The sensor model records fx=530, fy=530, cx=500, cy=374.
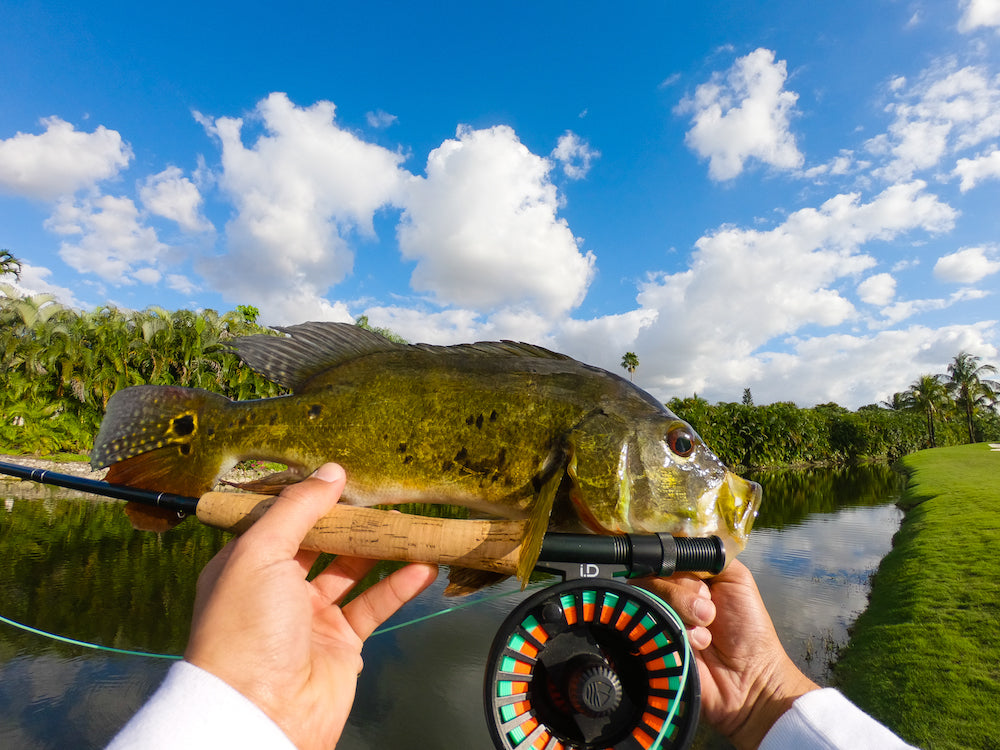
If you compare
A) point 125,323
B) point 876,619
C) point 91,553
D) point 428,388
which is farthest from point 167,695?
point 125,323

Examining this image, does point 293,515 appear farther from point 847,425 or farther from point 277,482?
point 847,425

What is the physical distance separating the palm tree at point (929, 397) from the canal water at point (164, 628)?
69.1 metres

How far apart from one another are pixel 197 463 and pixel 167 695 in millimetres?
1116

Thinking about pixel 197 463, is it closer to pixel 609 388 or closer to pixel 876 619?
pixel 609 388

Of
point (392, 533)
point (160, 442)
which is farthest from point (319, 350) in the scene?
point (392, 533)

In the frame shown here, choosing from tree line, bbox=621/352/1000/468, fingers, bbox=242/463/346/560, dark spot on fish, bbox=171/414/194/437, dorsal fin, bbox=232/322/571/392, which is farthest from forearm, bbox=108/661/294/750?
tree line, bbox=621/352/1000/468

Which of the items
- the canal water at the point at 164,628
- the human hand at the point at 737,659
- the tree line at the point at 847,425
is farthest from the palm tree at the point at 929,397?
the human hand at the point at 737,659

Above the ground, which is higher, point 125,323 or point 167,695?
point 125,323

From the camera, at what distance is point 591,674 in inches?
74.5

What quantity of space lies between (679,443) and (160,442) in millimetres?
2253

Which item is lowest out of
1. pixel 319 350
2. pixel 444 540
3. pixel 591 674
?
pixel 591 674

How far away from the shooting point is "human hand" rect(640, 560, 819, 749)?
8.00 ft

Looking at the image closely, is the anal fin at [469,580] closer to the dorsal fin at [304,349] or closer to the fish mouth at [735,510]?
the fish mouth at [735,510]

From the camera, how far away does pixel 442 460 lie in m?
2.22
